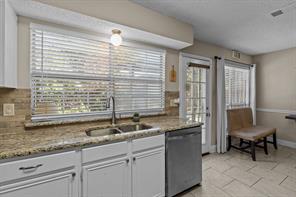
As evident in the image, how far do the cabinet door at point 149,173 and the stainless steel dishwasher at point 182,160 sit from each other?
90 millimetres

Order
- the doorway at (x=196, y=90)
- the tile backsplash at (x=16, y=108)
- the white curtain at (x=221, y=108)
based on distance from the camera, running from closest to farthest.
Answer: the tile backsplash at (x=16, y=108) < the doorway at (x=196, y=90) < the white curtain at (x=221, y=108)

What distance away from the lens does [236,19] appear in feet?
7.97

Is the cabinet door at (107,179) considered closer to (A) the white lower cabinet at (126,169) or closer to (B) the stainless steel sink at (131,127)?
(A) the white lower cabinet at (126,169)

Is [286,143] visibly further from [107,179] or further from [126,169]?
[107,179]

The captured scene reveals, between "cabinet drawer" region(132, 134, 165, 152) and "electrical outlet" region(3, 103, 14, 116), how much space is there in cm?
127

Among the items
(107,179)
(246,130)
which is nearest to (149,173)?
(107,179)

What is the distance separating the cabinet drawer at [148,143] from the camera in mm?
1716

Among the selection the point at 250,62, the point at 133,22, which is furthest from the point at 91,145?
the point at 250,62

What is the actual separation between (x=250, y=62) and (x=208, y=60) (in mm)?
1983

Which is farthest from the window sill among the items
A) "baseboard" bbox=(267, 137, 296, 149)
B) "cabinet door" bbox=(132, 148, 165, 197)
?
"baseboard" bbox=(267, 137, 296, 149)

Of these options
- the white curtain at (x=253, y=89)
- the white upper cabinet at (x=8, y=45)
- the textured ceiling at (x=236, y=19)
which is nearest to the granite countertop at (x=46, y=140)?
the white upper cabinet at (x=8, y=45)

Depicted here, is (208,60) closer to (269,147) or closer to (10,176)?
(269,147)

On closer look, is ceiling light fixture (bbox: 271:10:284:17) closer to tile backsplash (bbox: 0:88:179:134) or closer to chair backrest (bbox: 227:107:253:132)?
chair backrest (bbox: 227:107:253:132)

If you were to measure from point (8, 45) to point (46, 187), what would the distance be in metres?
1.25
